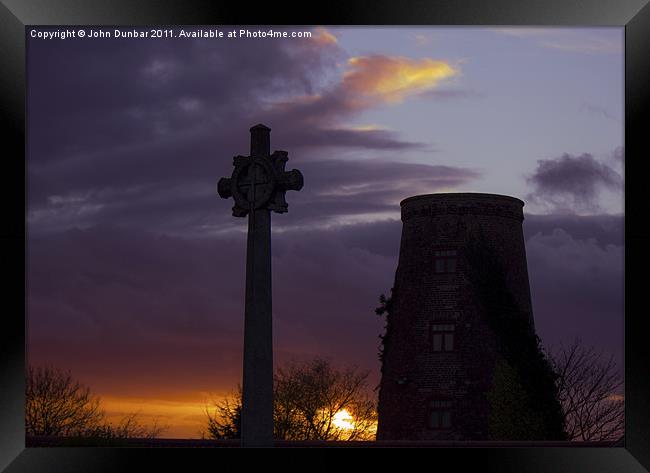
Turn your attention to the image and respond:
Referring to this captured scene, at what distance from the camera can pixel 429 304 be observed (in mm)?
43469

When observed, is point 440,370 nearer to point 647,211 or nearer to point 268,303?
point 268,303

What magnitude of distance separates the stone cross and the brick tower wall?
2365 centimetres

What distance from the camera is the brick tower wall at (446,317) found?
4253 cm

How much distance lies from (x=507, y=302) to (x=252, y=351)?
2482cm

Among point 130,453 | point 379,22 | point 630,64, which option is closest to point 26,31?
point 379,22

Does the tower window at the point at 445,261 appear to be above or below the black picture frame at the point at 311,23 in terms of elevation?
above

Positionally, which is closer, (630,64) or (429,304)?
(630,64)

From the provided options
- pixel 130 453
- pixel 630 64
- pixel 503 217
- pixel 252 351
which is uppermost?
pixel 503 217

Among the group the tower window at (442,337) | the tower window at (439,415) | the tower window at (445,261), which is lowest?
the tower window at (439,415)

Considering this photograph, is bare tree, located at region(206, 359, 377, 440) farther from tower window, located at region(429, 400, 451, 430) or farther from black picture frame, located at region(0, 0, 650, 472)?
black picture frame, located at region(0, 0, 650, 472)

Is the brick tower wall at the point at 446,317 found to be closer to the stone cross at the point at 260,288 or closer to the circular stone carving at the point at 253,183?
the circular stone carving at the point at 253,183

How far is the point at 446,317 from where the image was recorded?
43.3 meters

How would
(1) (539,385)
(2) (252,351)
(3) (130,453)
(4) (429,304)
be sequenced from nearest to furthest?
1. (3) (130,453)
2. (2) (252,351)
3. (1) (539,385)
4. (4) (429,304)

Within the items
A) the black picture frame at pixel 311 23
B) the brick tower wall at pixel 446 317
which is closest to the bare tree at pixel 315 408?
the brick tower wall at pixel 446 317
